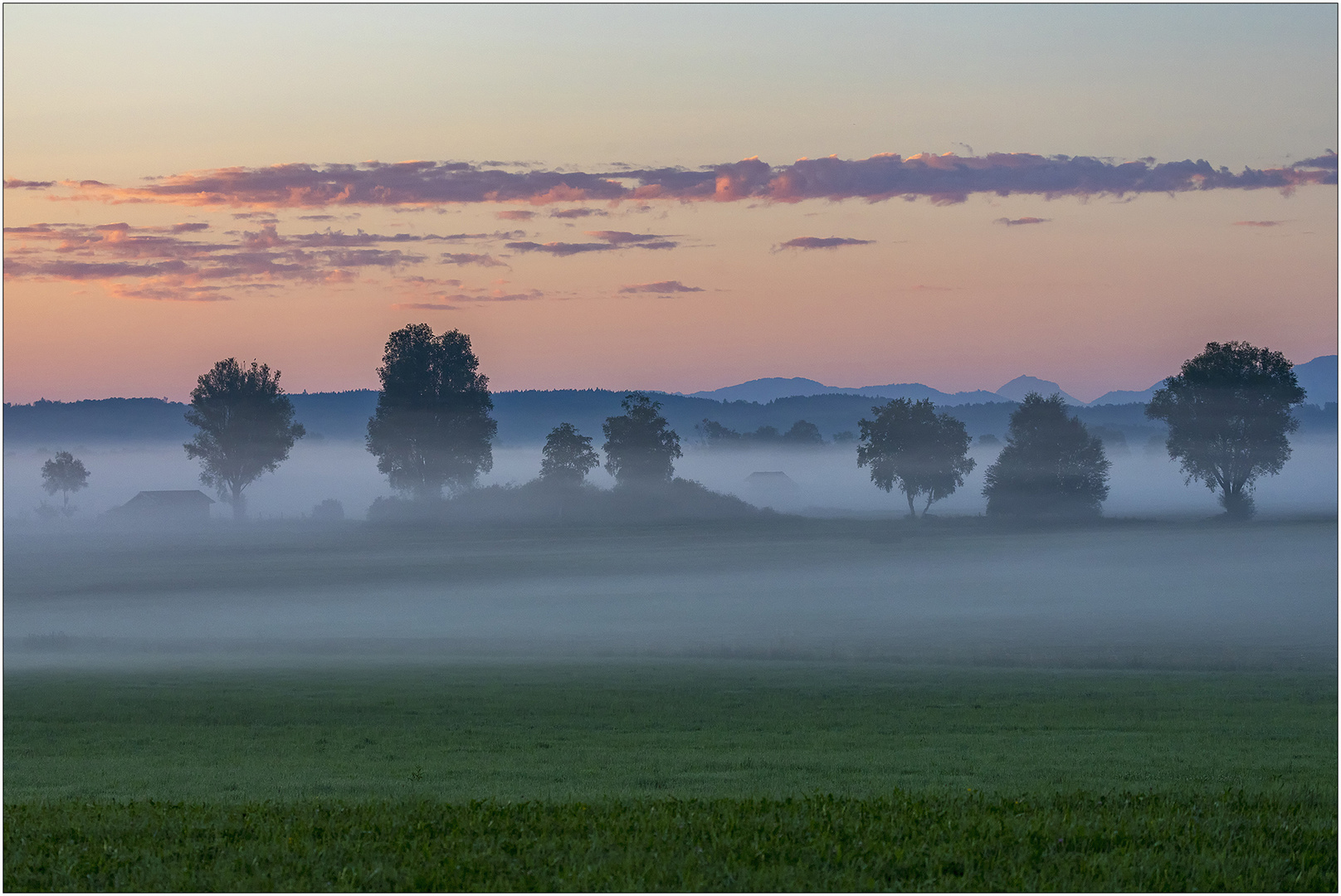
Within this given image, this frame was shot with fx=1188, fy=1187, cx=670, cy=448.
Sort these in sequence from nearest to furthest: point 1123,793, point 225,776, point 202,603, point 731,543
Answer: point 1123,793
point 225,776
point 202,603
point 731,543

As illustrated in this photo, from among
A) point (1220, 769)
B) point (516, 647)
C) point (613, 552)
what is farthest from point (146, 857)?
point (613, 552)

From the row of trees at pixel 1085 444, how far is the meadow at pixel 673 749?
19.8 metres

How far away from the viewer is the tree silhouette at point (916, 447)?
99.3 meters

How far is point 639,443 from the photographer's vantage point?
93250 mm

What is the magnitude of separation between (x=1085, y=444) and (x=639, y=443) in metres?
36.3

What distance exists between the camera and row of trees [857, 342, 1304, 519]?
287 ft

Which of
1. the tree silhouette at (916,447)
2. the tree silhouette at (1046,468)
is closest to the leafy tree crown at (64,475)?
the tree silhouette at (916,447)

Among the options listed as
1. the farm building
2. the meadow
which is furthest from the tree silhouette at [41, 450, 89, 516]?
the meadow

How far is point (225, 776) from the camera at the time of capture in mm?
16281

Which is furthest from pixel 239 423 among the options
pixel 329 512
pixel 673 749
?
pixel 673 749

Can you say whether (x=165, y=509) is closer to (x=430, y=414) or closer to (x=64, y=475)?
(x=64, y=475)

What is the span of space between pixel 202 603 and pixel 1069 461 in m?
66.9

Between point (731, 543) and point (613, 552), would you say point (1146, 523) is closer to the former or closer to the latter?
point (731, 543)

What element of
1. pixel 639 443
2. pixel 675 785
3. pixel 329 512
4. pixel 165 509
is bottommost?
pixel 675 785
